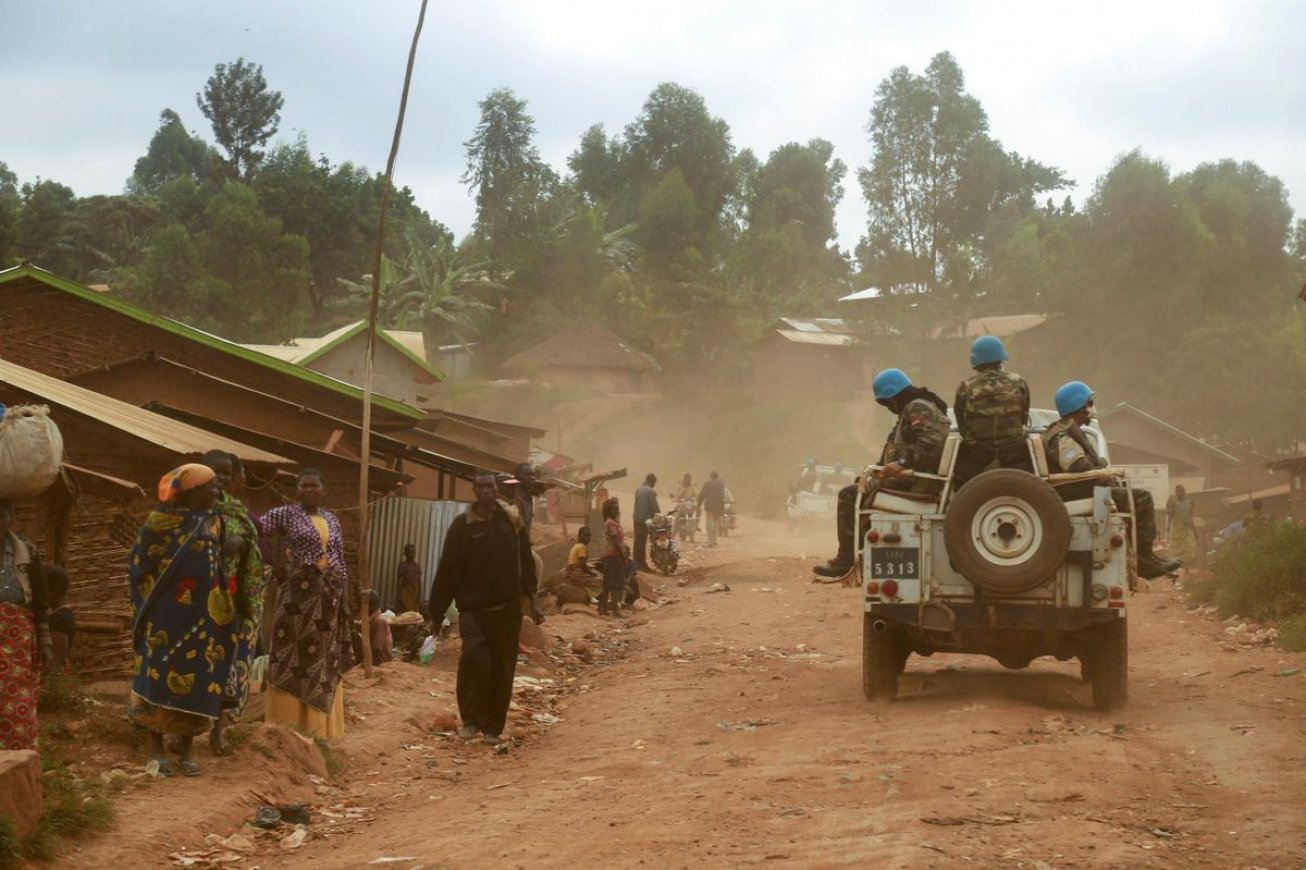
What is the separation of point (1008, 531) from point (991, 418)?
93 centimetres

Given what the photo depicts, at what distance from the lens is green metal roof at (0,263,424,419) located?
1838 cm

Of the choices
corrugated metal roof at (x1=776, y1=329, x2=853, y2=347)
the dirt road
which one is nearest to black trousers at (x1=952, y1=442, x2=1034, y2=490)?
the dirt road

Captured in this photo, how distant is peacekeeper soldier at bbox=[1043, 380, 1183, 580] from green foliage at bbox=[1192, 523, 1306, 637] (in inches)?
238

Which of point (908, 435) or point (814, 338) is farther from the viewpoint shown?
point (814, 338)

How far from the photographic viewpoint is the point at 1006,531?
373 inches

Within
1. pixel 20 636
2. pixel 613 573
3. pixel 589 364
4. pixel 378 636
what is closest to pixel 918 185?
pixel 589 364

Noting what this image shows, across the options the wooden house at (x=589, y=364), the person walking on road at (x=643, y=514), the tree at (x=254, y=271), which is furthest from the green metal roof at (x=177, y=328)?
the wooden house at (x=589, y=364)

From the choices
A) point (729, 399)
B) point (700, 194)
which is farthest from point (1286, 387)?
point (700, 194)

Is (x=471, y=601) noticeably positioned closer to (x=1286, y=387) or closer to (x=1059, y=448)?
(x=1059, y=448)

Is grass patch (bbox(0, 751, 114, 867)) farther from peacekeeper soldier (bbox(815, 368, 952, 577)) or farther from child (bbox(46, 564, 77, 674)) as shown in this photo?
peacekeeper soldier (bbox(815, 368, 952, 577))

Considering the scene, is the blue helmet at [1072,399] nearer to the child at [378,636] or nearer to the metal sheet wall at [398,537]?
the child at [378,636]

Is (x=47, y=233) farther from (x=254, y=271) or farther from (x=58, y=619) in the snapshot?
(x=58, y=619)

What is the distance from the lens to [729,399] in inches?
2482

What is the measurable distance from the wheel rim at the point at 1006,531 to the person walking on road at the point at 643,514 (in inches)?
655
